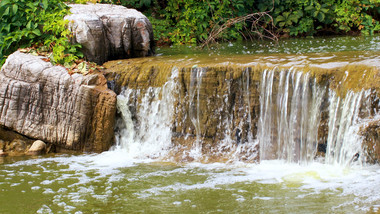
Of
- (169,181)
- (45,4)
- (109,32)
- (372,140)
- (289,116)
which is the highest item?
(45,4)

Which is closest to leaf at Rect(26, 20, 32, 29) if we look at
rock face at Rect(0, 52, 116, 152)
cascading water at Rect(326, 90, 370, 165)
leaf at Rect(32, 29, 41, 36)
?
leaf at Rect(32, 29, 41, 36)

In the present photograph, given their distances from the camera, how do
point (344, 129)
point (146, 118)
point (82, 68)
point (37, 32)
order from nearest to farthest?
point (344, 129), point (146, 118), point (82, 68), point (37, 32)

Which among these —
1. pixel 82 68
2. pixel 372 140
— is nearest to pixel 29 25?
pixel 82 68

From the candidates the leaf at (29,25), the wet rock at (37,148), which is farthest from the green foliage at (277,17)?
A: the wet rock at (37,148)

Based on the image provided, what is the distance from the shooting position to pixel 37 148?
7.78 meters

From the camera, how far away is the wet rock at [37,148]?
305 inches

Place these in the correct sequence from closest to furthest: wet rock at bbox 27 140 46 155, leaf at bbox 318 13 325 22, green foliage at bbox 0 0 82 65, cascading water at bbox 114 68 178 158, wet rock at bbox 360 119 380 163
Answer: wet rock at bbox 360 119 380 163 < wet rock at bbox 27 140 46 155 < cascading water at bbox 114 68 178 158 < green foliage at bbox 0 0 82 65 < leaf at bbox 318 13 325 22

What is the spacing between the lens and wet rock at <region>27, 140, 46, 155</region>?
25.4 ft

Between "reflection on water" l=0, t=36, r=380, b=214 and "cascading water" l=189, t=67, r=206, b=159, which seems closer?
"reflection on water" l=0, t=36, r=380, b=214

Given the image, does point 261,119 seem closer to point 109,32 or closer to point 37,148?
point 37,148

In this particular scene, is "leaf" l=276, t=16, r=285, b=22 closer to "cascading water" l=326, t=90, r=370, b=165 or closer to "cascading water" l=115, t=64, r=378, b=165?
"cascading water" l=115, t=64, r=378, b=165

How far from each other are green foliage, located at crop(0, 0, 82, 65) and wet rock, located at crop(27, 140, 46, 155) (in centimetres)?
174

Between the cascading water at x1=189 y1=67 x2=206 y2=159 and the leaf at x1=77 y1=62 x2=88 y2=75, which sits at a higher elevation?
the leaf at x1=77 y1=62 x2=88 y2=75

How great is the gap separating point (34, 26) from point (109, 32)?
4.73ft
